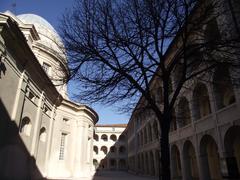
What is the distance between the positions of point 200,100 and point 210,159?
480 cm

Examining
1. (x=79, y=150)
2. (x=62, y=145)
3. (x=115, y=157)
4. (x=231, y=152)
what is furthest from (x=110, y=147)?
(x=231, y=152)

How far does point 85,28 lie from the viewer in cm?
884

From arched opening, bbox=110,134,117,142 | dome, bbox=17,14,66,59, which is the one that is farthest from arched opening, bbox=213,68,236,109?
arched opening, bbox=110,134,117,142

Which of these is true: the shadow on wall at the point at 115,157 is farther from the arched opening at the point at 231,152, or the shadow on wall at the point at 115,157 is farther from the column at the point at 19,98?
the column at the point at 19,98

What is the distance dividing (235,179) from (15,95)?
13.3 meters

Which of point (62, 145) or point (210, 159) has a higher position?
point (62, 145)

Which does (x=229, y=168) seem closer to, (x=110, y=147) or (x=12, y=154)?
(x=12, y=154)

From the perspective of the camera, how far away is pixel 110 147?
2322 inches

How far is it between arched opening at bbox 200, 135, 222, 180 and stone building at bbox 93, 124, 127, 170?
41.3m

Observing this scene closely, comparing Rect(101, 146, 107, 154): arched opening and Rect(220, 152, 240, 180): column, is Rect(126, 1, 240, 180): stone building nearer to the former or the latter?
Rect(220, 152, 240, 180): column

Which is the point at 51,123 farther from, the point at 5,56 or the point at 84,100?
the point at 84,100

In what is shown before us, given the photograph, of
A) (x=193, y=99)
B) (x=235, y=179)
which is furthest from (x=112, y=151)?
(x=235, y=179)

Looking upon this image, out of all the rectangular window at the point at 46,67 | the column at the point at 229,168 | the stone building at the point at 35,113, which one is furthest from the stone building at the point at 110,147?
the column at the point at 229,168

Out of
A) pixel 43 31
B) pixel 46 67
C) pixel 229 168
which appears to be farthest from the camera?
pixel 43 31
